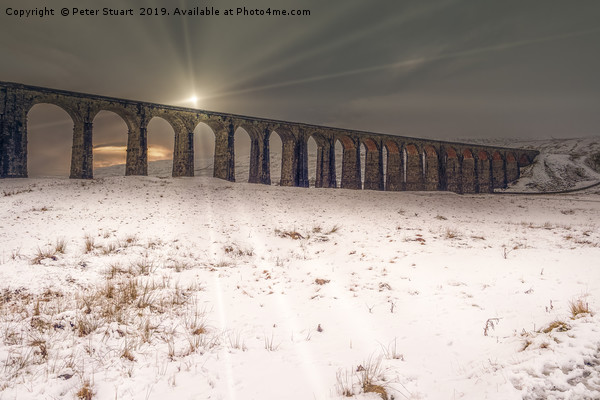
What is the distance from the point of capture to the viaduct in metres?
21.5

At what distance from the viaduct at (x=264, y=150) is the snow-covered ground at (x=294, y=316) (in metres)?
18.0

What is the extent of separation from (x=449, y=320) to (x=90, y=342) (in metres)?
3.92

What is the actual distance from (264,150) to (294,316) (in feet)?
94.3

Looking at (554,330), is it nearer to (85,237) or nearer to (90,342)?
(90,342)

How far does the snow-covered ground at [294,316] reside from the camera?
2449mm

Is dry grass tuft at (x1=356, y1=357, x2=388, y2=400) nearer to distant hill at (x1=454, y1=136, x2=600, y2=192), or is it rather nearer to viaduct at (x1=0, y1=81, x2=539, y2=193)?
viaduct at (x1=0, y1=81, x2=539, y2=193)

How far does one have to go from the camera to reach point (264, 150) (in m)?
31.8

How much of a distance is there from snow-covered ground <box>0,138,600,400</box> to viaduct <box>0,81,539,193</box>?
59.0 feet

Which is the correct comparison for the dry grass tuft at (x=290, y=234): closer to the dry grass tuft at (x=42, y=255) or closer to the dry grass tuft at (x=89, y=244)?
the dry grass tuft at (x=89, y=244)

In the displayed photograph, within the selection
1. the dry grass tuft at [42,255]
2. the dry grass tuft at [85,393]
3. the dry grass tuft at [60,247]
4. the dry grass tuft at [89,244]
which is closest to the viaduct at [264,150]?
the dry grass tuft at [89,244]

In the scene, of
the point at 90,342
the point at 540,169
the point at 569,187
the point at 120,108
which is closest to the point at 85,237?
the point at 90,342

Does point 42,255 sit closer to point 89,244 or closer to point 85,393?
point 89,244

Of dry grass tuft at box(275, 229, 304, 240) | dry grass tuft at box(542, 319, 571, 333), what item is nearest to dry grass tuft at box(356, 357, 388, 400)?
dry grass tuft at box(542, 319, 571, 333)

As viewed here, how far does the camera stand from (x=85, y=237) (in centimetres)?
748
